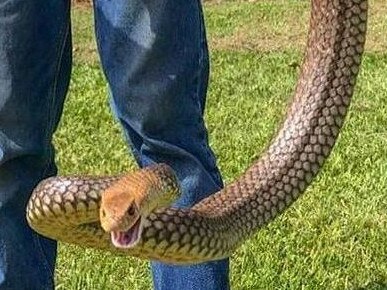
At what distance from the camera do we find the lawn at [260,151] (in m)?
4.33

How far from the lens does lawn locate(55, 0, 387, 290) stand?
171 inches

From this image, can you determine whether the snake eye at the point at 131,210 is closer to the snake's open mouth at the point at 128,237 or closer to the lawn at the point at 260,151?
the snake's open mouth at the point at 128,237

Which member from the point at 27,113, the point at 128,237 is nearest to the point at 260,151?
the point at 27,113

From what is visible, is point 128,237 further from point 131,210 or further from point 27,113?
point 27,113

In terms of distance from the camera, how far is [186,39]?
3.17 m

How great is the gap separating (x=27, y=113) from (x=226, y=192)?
2.12 feet

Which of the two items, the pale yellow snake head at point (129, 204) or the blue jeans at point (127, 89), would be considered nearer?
the pale yellow snake head at point (129, 204)

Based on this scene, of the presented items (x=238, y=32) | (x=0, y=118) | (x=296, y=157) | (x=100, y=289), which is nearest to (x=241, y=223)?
(x=296, y=157)

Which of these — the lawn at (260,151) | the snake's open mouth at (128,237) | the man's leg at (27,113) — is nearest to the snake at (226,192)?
the snake's open mouth at (128,237)

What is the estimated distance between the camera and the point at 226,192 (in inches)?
114

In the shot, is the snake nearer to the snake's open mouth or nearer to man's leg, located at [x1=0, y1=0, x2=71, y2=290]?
the snake's open mouth

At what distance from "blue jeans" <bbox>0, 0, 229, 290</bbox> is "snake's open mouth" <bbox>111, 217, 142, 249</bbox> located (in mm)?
983

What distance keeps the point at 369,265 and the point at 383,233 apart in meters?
0.34

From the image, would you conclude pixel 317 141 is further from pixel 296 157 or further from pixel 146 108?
pixel 146 108
